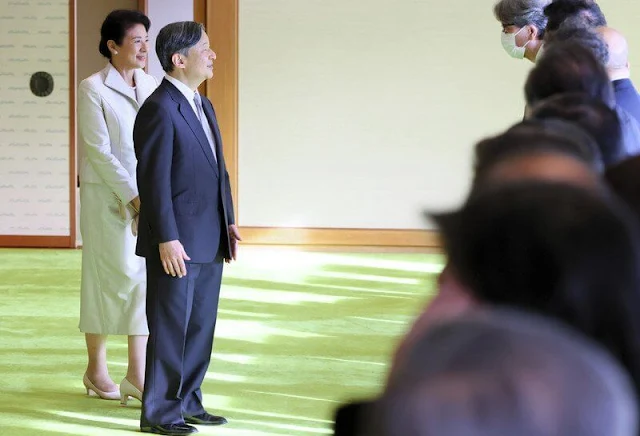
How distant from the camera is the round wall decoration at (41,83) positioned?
1104 cm

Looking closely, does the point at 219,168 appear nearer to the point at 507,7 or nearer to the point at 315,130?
the point at 507,7

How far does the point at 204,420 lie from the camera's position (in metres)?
4.62

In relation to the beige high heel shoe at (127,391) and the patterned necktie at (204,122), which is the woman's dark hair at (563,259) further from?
the beige high heel shoe at (127,391)

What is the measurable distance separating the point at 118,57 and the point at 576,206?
14.6 feet

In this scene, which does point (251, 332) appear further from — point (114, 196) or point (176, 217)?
point (176, 217)

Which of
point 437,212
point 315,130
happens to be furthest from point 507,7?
point 315,130

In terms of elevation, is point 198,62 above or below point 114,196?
above

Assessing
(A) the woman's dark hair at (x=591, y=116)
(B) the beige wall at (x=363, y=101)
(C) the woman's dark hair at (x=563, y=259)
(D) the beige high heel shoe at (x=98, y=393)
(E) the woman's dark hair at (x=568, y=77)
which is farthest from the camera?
(B) the beige wall at (x=363, y=101)

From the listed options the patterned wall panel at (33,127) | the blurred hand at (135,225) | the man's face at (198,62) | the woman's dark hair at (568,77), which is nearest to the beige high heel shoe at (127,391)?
the blurred hand at (135,225)

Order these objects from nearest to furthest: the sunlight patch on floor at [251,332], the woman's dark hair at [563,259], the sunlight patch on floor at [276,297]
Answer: the woman's dark hair at [563,259] → the sunlight patch on floor at [251,332] → the sunlight patch on floor at [276,297]

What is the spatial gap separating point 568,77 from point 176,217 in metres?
2.30

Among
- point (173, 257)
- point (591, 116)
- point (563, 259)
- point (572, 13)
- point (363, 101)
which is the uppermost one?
point (363, 101)

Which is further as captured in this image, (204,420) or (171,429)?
(204,420)

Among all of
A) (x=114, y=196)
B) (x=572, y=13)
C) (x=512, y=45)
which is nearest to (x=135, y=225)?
(x=114, y=196)
